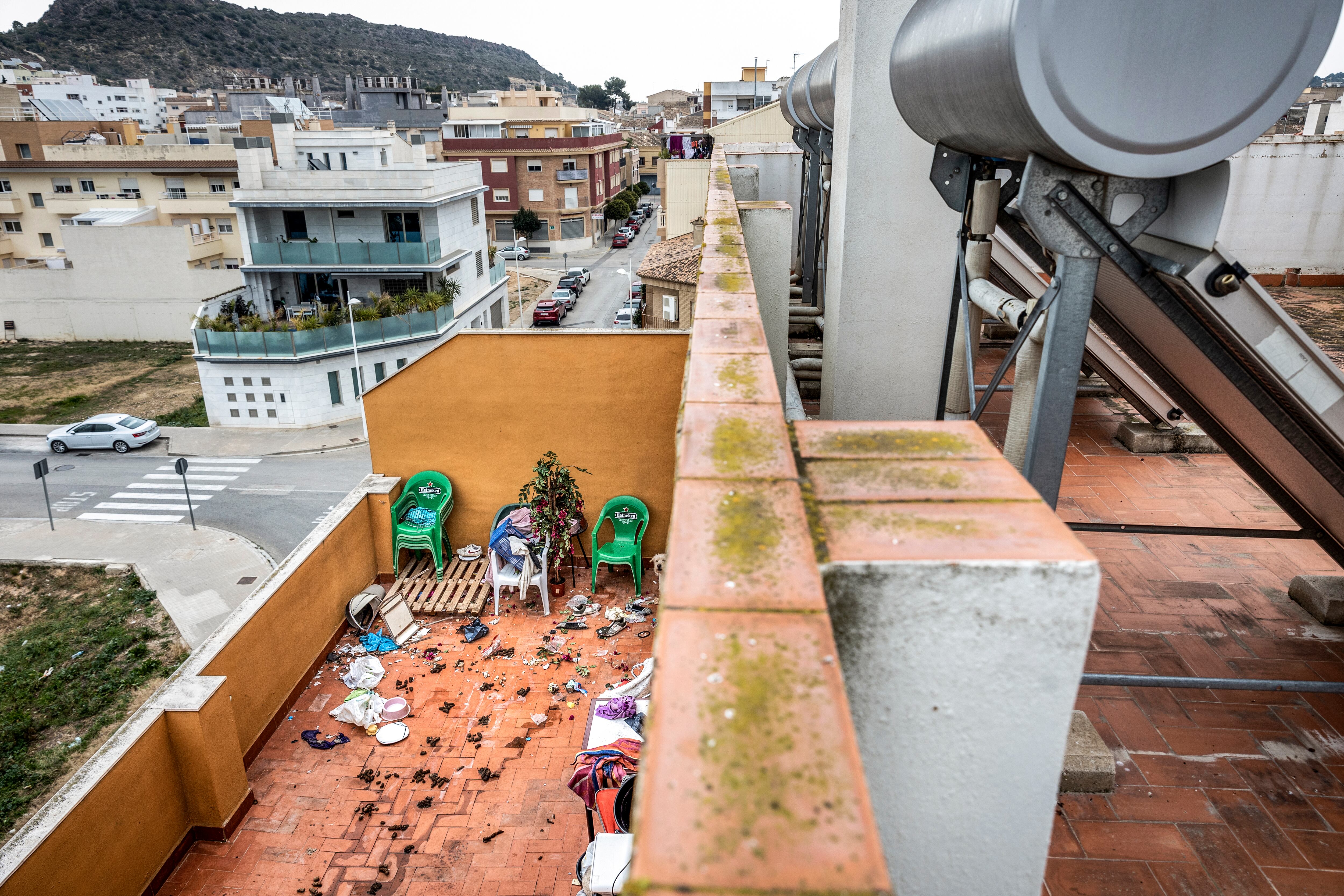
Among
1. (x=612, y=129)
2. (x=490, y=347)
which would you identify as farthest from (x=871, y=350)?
(x=612, y=129)

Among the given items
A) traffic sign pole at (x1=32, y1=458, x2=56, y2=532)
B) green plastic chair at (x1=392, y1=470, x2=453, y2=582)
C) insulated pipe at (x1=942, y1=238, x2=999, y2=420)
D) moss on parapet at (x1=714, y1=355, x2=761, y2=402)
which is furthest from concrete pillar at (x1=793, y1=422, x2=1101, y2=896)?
traffic sign pole at (x1=32, y1=458, x2=56, y2=532)

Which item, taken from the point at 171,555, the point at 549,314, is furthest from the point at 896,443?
the point at 549,314

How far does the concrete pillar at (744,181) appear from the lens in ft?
36.1

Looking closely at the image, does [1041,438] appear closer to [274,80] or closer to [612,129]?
[612,129]

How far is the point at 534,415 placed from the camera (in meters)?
8.12

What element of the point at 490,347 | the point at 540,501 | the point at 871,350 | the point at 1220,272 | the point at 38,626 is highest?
the point at 1220,272

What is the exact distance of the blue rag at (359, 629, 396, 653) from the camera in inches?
284

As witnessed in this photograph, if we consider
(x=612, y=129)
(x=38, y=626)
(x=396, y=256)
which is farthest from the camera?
(x=612, y=129)

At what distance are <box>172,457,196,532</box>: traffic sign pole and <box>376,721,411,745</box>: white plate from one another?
35.9ft

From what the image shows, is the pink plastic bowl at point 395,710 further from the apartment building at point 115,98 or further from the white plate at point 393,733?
the apartment building at point 115,98

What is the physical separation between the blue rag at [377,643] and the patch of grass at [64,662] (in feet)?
15.0

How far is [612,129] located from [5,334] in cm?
4429

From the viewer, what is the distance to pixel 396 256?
1007 inches

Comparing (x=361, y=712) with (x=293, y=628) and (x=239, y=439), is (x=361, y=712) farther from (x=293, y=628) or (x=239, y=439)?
(x=239, y=439)
